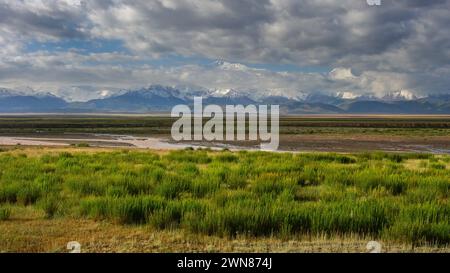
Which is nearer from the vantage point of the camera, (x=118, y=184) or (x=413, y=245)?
(x=413, y=245)

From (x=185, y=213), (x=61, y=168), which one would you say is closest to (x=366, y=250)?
(x=185, y=213)

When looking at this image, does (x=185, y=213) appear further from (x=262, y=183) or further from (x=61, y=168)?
(x=61, y=168)

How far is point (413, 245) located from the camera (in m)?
6.64

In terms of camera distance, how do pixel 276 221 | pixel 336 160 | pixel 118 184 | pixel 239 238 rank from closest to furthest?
pixel 239 238 → pixel 276 221 → pixel 118 184 → pixel 336 160

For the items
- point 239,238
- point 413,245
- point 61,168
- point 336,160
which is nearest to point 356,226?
point 413,245

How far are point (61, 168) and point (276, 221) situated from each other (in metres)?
11.4

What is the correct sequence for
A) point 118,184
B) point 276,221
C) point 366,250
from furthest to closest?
point 118,184, point 276,221, point 366,250

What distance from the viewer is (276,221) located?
7.48 metres
